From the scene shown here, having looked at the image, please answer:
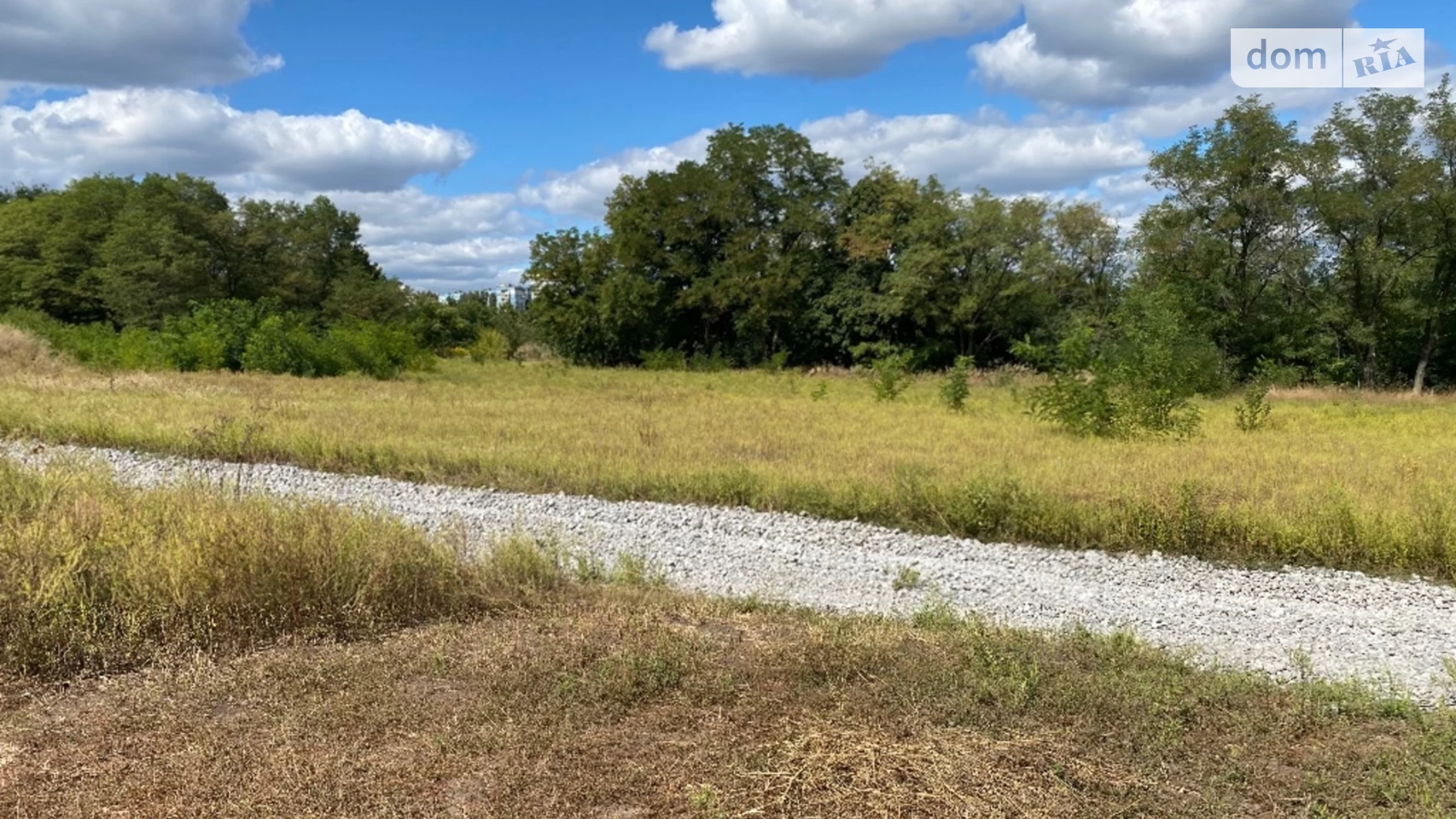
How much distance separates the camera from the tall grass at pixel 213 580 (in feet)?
16.1

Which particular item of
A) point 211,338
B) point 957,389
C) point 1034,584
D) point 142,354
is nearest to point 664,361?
point 211,338

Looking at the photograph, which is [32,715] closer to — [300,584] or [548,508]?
[300,584]

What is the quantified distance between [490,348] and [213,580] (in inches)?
1850

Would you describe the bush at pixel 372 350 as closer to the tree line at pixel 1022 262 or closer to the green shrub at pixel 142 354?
the green shrub at pixel 142 354

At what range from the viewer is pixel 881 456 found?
1331cm

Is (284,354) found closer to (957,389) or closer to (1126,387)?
(957,389)

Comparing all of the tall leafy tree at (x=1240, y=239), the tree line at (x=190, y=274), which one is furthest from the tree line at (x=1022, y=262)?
the tree line at (x=190, y=274)

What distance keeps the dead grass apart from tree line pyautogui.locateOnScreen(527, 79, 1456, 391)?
21.6 metres

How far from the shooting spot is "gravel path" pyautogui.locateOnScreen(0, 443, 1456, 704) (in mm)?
6098

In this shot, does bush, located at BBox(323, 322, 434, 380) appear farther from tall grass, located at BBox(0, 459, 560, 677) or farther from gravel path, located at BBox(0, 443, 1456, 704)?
tall grass, located at BBox(0, 459, 560, 677)

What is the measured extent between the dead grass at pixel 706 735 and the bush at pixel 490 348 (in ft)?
150

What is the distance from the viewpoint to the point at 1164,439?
15516 mm

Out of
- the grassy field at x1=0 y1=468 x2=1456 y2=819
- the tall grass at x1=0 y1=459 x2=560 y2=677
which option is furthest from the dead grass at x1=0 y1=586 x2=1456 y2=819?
the tall grass at x1=0 y1=459 x2=560 y2=677

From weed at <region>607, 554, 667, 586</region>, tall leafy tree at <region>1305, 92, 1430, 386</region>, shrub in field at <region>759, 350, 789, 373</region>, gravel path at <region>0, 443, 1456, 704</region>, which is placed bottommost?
gravel path at <region>0, 443, 1456, 704</region>
